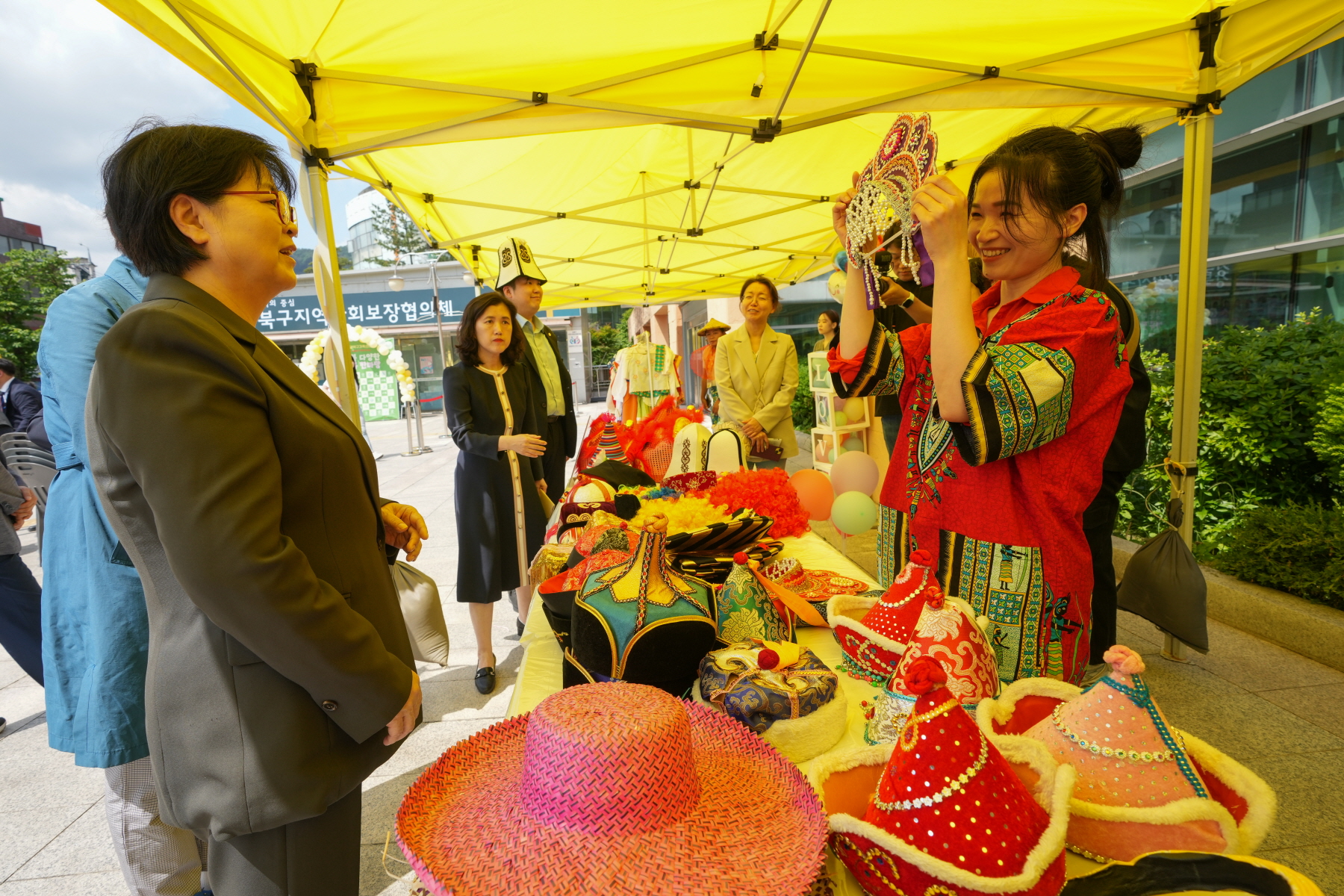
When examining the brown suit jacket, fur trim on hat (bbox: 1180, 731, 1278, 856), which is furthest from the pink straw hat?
fur trim on hat (bbox: 1180, 731, 1278, 856)

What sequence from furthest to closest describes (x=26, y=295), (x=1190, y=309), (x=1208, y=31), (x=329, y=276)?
(x=26, y=295) < (x=1190, y=309) < (x=329, y=276) < (x=1208, y=31)

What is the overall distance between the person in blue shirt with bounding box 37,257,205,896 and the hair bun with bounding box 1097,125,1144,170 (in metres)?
A: 2.12

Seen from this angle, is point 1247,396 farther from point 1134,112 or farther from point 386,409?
point 386,409

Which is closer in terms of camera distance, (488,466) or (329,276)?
(329,276)

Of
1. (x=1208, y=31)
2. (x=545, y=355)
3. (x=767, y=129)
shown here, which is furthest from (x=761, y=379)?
(x=1208, y=31)

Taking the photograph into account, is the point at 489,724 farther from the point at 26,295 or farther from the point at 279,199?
the point at 26,295

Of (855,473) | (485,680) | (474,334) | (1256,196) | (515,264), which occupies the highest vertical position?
(1256,196)

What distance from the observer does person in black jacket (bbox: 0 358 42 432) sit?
5.04 m

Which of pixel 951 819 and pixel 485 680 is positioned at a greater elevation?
pixel 951 819

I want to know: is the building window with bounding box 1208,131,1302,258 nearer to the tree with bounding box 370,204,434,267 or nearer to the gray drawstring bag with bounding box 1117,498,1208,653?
the gray drawstring bag with bounding box 1117,498,1208,653

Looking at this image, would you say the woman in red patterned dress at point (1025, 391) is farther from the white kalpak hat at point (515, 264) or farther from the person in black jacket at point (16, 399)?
the person in black jacket at point (16, 399)

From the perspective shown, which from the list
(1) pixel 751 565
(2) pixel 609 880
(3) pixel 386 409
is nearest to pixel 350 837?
(2) pixel 609 880

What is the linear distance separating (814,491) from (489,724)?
5.33 feet

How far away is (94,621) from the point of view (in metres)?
1.52
